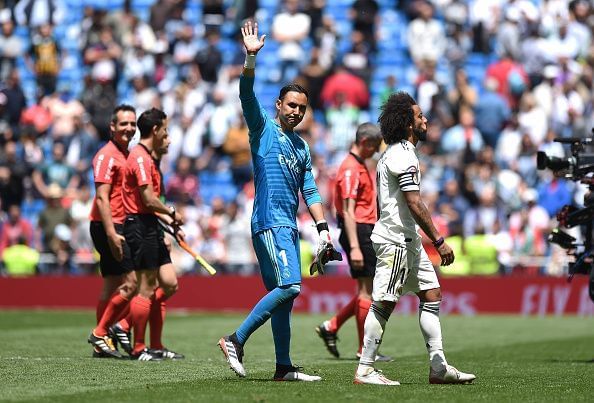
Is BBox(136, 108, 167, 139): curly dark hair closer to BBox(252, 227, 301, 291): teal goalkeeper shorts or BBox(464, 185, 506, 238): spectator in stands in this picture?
BBox(252, 227, 301, 291): teal goalkeeper shorts

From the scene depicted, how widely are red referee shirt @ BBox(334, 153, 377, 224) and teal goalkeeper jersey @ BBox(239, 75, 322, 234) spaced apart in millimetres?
3006

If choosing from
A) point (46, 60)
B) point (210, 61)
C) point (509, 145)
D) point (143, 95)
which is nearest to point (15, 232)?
point (143, 95)

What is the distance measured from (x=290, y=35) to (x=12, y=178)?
6.89m

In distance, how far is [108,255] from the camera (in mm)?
13867

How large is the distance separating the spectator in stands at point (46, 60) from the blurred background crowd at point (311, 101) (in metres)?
0.05

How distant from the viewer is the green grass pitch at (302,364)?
9.75 metres

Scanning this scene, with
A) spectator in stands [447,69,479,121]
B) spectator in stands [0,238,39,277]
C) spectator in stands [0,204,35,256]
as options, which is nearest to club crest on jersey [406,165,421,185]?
spectator in stands [447,69,479,121]

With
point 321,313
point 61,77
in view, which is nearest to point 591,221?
point 321,313

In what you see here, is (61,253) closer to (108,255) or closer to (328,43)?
(328,43)

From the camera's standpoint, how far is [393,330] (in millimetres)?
19016

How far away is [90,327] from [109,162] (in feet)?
19.9

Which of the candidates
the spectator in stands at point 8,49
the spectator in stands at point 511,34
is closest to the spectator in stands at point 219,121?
the spectator in stands at point 511,34

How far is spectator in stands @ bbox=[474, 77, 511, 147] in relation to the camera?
26.1 meters

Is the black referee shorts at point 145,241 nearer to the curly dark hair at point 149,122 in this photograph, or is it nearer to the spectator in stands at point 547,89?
the curly dark hair at point 149,122
